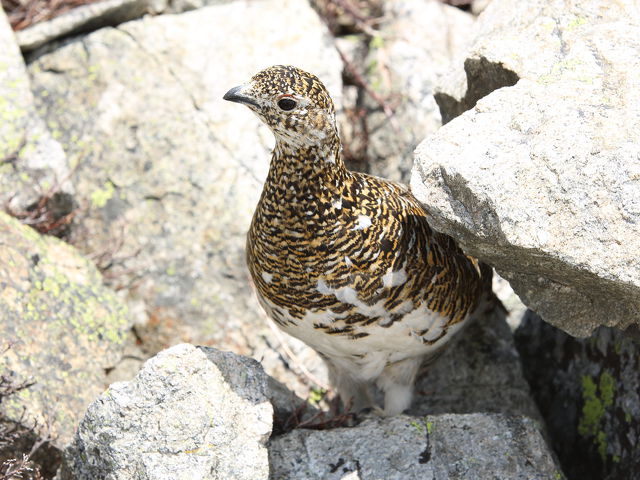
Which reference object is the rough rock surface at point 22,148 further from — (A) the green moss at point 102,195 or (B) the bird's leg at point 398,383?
(B) the bird's leg at point 398,383

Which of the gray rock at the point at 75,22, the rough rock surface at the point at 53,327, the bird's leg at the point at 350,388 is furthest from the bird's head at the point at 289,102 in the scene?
the gray rock at the point at 75,22

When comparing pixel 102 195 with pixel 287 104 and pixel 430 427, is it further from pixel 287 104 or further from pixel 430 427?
pixel 430 427

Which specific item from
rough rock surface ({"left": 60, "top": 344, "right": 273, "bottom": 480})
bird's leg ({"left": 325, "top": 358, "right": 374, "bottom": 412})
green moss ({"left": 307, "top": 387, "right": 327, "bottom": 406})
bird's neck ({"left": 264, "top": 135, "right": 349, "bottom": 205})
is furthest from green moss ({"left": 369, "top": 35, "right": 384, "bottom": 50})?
rough rock surface ({"left": 60, "top": 344, "right": 273, "bottom": 480})

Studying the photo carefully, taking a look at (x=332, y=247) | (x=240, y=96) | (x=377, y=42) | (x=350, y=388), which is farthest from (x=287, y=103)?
(x=377, y=42)

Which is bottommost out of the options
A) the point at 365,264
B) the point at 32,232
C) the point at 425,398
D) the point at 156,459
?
the point at 425,398

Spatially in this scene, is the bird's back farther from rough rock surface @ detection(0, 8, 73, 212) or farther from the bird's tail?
rough rock surface @ detection(0, 8, 73, 212)

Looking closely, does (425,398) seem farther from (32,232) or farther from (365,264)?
(32,232)

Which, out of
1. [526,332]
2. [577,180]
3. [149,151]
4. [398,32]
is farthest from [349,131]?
[577,180]
